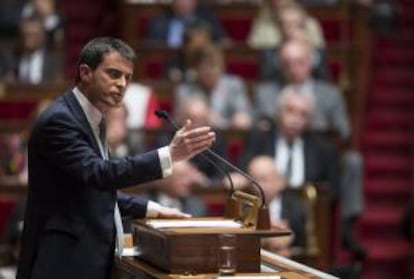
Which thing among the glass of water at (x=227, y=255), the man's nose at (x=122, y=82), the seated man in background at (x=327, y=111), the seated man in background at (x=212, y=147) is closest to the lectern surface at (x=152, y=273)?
the glass of water at (x=227, y=255)

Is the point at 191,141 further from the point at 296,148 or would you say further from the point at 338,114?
the point at 338,114

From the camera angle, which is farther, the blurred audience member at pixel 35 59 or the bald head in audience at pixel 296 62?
the blurred audience member at pixel 35 59

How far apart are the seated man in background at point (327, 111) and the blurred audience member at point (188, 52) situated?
42 centimetres

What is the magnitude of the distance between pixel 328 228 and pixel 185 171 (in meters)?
0.81

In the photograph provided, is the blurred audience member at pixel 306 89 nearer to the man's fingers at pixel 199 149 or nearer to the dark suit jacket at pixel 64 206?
the dark suit jacket at pixel 64 206

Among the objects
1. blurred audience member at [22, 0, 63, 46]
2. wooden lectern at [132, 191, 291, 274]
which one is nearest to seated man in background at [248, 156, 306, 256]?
wooden lectern at [132, 191, 291, 274]

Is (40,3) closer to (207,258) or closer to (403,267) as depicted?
(403,267)

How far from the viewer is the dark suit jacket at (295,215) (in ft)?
17.6

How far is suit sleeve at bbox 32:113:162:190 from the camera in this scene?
292cm

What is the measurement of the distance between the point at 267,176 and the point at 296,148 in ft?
2.44

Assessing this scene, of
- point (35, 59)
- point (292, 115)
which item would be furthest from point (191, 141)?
point (35, 59)

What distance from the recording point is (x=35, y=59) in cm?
753

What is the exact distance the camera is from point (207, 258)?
113 inches

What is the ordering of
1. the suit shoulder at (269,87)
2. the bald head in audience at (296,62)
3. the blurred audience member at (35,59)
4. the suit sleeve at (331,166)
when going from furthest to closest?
the blurred audience member at (35,59) < the suit shoulder at (269,87) < the bald head in audience at (296,62) < the suit sleeve at (331,166)
